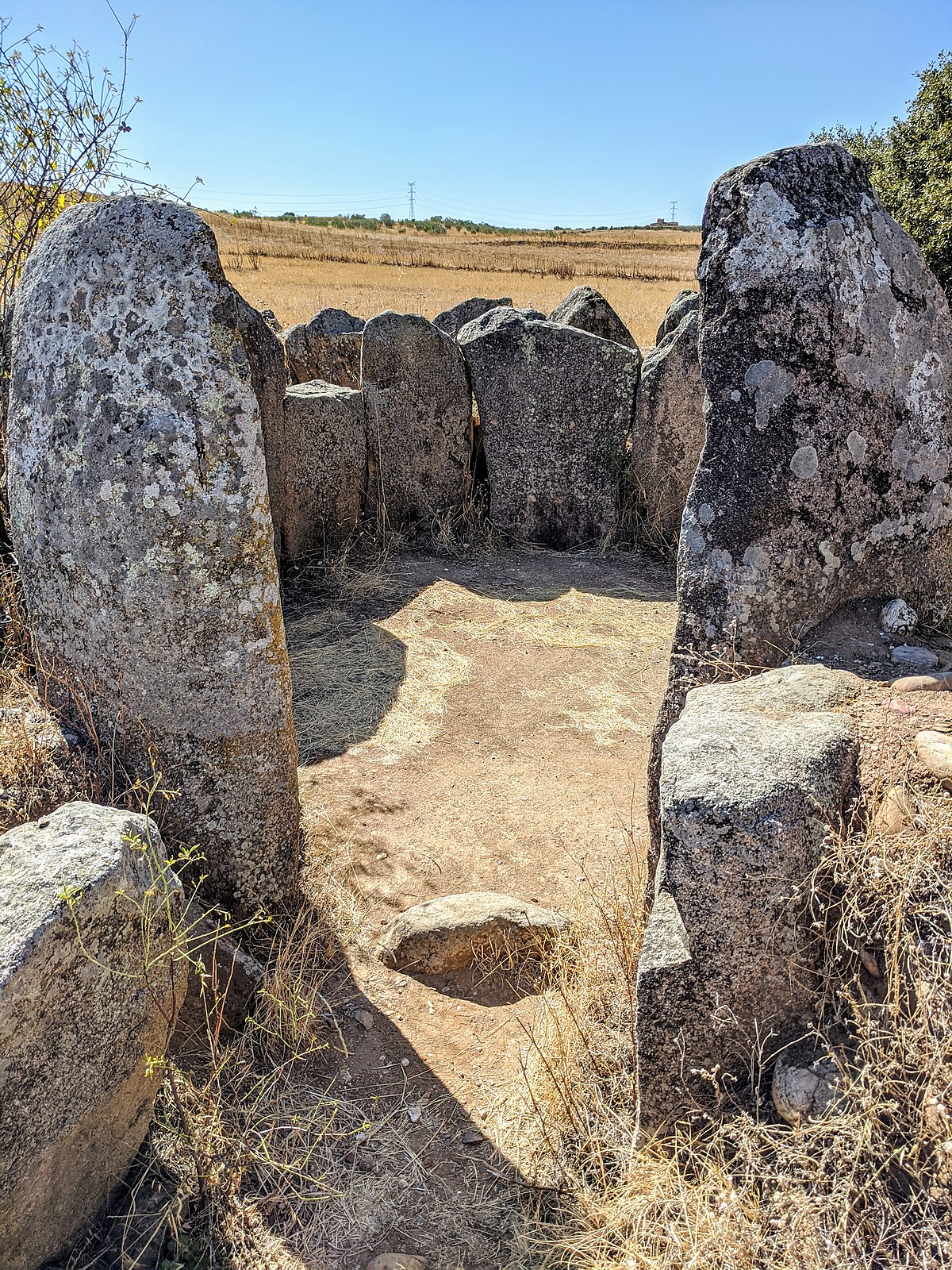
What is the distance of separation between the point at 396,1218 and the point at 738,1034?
90 centimetres

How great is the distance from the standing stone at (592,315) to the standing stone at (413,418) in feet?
4.85

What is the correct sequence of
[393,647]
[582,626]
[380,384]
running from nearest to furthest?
[393,647] < [582,626] < [380,384]

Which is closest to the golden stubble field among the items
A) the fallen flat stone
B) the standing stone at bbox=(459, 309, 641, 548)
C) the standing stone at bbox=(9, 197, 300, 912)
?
the standing stone at bbox=(459, 309, 641, 548)

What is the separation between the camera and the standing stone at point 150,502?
2.36 metres

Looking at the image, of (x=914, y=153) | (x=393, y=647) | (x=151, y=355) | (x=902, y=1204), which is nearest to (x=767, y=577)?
(x=902, y=1204)

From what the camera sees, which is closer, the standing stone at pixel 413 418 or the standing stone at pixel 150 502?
the standing stone at pixel 150 502

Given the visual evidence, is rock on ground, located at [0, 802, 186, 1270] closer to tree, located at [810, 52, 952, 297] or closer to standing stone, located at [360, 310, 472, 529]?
standing stone, located at [360, 310, 472, 529]

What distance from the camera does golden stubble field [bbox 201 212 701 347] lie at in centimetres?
2200

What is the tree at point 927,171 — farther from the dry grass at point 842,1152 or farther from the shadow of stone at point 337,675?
the dry grass at point 842,1152

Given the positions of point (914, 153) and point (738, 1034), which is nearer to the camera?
point (738, 1034)

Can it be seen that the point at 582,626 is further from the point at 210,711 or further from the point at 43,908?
the point at 43,908

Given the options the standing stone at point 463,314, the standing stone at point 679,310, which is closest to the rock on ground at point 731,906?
the standing stone at point 679,310

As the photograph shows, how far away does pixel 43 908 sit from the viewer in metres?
1.69

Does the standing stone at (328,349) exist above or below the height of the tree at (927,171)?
below
